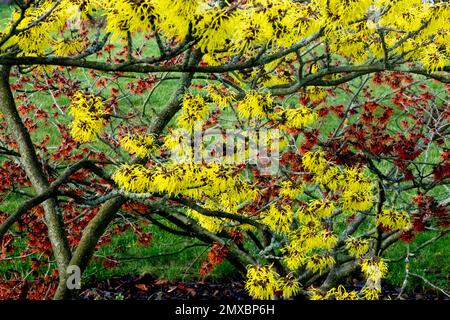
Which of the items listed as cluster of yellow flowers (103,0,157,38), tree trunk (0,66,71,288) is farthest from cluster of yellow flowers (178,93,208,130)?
tree trunk (0,66,71,288)

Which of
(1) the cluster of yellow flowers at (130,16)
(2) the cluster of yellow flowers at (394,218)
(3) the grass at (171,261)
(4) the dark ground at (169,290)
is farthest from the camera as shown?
(3) the grass at (171,261)

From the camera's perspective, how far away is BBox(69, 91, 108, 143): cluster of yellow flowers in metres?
4.31

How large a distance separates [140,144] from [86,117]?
1.77 feet

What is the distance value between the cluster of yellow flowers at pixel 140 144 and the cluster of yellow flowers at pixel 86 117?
0.95 ft

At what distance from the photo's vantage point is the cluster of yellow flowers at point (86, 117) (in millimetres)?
4312

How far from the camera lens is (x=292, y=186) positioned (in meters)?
5.32

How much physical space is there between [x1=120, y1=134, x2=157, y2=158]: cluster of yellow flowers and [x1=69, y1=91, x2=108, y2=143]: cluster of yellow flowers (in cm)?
29

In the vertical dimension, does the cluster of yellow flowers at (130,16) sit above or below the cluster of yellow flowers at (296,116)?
below

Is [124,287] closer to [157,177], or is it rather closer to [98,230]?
[98,230]

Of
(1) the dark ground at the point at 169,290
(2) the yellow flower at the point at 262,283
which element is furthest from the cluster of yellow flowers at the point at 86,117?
(1) the dark ground at the point at 169,290

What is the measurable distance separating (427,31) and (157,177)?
2.73 metres

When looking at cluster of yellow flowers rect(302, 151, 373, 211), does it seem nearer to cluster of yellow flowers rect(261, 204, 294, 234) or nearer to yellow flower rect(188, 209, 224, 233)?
cluster of yellow flowers rect(261, 204, 294, 234)

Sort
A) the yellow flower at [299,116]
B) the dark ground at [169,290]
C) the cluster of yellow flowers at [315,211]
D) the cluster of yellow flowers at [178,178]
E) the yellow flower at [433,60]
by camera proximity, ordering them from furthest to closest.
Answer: the dark ground at [169,290]
the cluster of yellow flowers at [315,211]
the yellow flower at [433,60]
the yellow flower at [299,116]
the cluster of yellow flowers at [178,178]

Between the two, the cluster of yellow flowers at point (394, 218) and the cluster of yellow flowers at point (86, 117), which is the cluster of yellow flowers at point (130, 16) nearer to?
the cluster of yellow flowers at point (86, 117)
